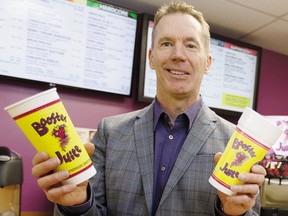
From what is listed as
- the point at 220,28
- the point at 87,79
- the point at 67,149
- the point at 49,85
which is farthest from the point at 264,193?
the point at 67,149

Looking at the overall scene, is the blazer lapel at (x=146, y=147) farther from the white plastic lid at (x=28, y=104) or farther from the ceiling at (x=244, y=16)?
the ceiling at (x=244, y=16)

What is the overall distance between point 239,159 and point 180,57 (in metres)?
Answer: 0.45

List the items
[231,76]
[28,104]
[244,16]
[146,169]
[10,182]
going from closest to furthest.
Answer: [28,104] → [146,169] → [10,182] → [244,16] → [231,76]

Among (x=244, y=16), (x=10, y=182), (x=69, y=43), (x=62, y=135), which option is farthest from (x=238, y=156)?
(x=244, y=16)

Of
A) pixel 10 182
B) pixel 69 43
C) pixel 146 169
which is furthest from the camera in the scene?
pixel 69 43

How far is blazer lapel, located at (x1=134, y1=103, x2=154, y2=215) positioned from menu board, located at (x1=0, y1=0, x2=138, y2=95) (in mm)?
775

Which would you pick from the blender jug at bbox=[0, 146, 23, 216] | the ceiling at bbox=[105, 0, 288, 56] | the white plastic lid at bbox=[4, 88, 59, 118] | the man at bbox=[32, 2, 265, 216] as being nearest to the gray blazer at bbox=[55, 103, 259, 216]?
the man at bbox=[32, 2, 265, 216]

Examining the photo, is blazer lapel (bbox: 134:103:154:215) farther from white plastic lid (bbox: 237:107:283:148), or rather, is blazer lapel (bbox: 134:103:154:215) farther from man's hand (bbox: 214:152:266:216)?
white plastic lid (bbox: 237:107:283:148)

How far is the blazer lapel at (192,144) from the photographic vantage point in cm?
90

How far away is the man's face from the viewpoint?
1003 mm

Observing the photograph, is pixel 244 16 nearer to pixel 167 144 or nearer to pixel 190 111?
pixel 190 111

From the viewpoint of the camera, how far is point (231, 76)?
2.28m

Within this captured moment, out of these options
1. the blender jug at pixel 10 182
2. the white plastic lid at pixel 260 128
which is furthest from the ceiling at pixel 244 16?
the white plastic lid at pixel 260 128

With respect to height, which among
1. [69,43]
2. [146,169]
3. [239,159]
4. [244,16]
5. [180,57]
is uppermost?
[244,16]
